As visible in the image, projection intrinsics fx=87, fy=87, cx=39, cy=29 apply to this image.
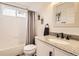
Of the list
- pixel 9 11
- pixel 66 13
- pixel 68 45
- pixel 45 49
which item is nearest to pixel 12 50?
pixel 9 11

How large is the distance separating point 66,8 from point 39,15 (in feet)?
4.40

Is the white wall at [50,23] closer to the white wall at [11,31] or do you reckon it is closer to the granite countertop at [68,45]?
the granite countertop at [68,45]

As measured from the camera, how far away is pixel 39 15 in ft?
10.4

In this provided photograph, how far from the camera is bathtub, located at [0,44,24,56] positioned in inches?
107

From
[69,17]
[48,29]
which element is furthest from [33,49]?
[69,17]

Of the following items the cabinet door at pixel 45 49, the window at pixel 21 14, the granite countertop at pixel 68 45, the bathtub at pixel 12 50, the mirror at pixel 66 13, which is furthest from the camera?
the window at pixel 21 14

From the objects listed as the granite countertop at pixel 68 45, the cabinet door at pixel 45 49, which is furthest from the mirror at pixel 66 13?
the cabinet door at pixel 45 49

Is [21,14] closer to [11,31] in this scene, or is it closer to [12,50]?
[11,31]

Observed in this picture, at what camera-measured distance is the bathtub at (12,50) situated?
8.88 ft

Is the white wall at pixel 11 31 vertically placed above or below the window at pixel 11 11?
below

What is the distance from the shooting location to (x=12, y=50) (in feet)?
9.62

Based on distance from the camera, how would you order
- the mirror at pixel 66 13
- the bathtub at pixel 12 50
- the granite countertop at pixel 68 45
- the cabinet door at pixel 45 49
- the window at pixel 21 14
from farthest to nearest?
the window at pixel 21 14 < the bathtub at pixel 12 50 < the mirror at pixel 66 13 < the cabinet door at pixel 45 49 < the granite countertop at pixel 68 45

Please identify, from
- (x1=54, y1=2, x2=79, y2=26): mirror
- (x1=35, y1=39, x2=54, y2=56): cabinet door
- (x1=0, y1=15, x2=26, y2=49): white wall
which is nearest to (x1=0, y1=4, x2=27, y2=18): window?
(x1=0, y1=15, x2=26, y2=49): white wall

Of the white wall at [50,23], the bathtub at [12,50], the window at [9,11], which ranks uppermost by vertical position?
the window at [9,11]
